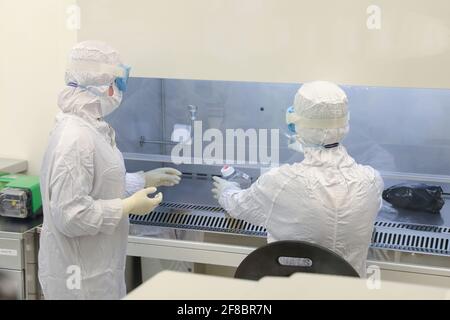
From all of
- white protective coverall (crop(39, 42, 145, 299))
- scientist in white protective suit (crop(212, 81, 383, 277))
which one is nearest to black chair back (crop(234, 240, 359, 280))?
scientist in white protective suit (crop(212, 81, 383, 277))

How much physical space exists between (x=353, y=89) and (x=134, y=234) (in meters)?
0.97

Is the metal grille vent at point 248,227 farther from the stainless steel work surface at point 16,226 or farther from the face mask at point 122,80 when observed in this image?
the face mask at point 122,80

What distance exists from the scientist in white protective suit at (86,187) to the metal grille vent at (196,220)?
289mm

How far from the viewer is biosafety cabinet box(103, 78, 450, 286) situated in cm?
196

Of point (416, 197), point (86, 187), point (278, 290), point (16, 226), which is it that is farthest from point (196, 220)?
point (278, 290)

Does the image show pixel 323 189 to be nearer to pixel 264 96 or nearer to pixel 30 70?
pixel 264 96

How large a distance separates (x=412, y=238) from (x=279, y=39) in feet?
2.55

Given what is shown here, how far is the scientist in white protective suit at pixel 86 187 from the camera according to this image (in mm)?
1646

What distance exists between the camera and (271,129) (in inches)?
93.2

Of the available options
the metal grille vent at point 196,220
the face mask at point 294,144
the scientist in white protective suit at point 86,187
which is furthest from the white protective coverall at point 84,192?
the face mask at point 294,144

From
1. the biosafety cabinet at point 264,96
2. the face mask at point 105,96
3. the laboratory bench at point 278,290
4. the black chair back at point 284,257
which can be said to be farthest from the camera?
the biosafety cabinet at point 264,96

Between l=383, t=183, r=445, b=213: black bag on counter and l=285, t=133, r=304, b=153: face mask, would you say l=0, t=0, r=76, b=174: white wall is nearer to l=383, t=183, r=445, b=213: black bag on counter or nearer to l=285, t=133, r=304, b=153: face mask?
l=285, t=133, r=304, b=153: face mask
